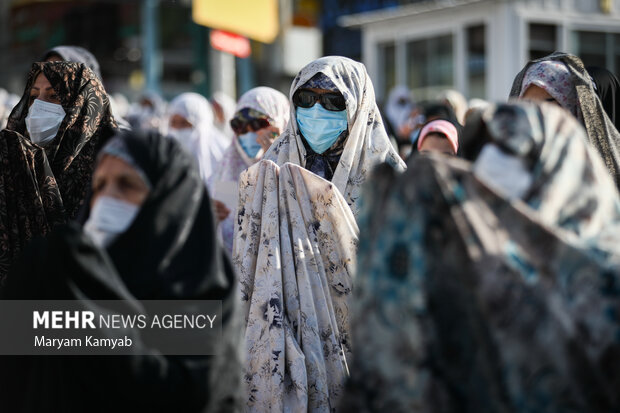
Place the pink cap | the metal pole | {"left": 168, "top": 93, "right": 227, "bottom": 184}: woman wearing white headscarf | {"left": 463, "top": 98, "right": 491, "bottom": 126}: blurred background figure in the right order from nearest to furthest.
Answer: {"left": 463, "top": 98, "right": 491, "bottom": 126}: blurred background figure < the pink cap < {"left": 168, "top": 93, "right": 227, "bottom": 184}: woman wearing white headscarf < the metal pole

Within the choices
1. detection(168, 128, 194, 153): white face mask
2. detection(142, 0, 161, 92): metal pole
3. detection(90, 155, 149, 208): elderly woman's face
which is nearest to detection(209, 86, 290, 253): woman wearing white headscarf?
detection(168, 128, 194, 153): white face mask

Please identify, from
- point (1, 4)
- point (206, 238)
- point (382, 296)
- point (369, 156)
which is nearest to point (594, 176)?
point (382, 296)

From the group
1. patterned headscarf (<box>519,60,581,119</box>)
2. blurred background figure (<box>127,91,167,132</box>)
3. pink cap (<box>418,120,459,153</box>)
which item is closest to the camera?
patterned headscarf (<box>519,60,581,119</box>)

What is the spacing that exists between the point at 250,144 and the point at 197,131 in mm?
3007

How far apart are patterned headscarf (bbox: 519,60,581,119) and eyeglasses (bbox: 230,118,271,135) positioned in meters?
1.88

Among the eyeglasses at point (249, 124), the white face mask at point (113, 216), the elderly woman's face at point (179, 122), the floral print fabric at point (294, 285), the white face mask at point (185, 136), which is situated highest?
the elderly woman's face at point (179, 122)

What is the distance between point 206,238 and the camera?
2.43 meters

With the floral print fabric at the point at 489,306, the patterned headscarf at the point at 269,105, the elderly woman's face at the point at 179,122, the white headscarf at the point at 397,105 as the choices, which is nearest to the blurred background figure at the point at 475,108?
the floral print fabric at the point at 489,306

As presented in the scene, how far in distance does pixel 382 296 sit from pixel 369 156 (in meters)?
2.00

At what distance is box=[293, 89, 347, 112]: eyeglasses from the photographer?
4.36m

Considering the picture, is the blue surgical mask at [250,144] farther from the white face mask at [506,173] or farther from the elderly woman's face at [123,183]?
the white face mask at [506,173]

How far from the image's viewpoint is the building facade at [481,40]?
1210 cm

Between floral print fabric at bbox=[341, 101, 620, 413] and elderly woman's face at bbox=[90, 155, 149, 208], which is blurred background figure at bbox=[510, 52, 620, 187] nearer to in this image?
floral print fabric at bbox=[341, 101, 620, 413]

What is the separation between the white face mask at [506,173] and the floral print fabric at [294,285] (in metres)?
1.45
